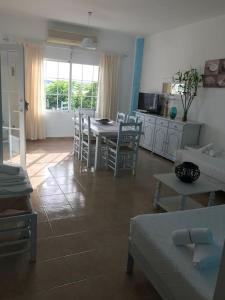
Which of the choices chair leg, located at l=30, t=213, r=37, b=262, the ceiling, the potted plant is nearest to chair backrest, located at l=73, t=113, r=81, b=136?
the ceiling

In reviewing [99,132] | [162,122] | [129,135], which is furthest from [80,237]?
[162,122]

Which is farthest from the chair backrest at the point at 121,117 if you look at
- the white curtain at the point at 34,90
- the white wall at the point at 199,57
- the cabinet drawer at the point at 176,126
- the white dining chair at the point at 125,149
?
the white curtain at the point at 34,90

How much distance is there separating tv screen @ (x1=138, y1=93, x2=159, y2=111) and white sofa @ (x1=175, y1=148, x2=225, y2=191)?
2080 mm

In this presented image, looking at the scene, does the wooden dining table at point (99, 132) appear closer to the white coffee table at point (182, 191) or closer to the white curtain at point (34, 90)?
the white coffee table at point (182, 191)

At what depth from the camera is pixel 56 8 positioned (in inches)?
177

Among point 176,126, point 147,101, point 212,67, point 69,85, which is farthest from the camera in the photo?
point 69,85

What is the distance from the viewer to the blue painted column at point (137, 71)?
6465 mm

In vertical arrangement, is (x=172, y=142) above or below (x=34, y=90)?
below

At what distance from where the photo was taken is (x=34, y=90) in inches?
225

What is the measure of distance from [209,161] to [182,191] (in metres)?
1.23

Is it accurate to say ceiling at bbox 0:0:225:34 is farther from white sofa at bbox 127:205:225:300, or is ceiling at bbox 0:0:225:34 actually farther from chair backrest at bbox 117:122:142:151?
white sofa at bbox 127:205:225:300

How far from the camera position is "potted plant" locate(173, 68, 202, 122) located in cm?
472

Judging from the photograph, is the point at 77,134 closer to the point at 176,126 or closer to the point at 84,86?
→ the point at 176,126

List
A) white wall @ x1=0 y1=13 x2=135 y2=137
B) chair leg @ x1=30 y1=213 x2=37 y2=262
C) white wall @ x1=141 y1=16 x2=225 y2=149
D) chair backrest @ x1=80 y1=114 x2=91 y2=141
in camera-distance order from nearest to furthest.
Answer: chair leg @ x1=30 y1=213 x2=37 y2=262 < chair backrest @ x1=80 y1=114 x2=91 y2=141 < white wall @ x1=141 y1=16 x2=225 y2=149 < white wall @ x1=0 y1=13 x2=135 y2=137
